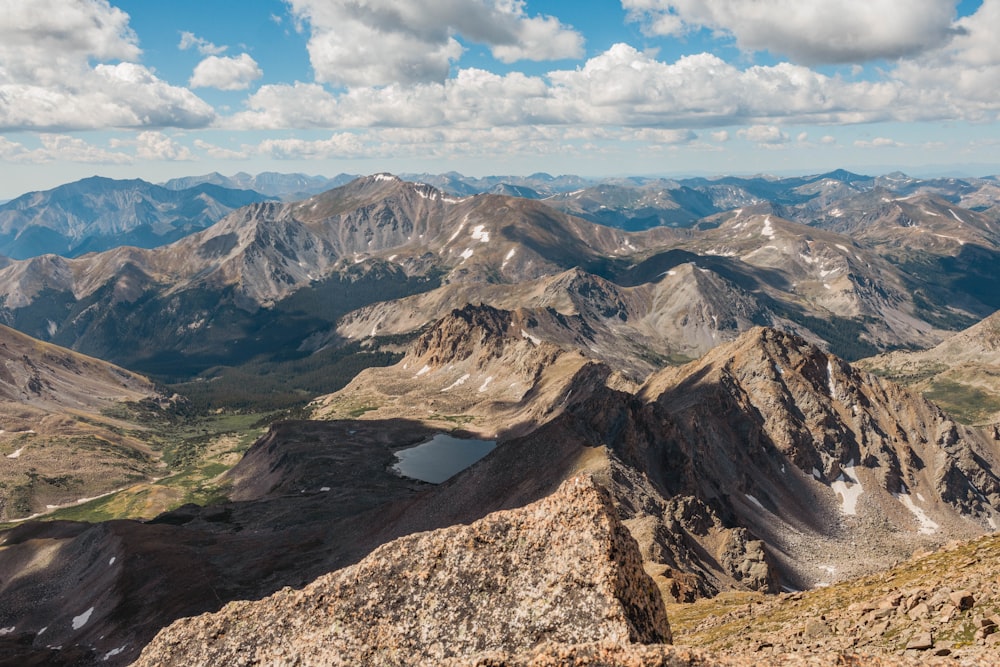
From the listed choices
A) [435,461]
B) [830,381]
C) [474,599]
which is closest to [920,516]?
[830,381]

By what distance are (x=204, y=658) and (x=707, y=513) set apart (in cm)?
9535

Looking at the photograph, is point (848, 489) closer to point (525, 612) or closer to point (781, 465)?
point (781, 465)

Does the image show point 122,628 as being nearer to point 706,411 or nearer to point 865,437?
point 706,411

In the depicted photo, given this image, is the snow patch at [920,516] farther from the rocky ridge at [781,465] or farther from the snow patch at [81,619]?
the snow patch at [81,619]

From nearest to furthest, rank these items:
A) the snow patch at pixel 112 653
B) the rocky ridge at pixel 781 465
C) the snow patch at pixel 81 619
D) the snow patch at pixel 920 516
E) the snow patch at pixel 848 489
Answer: the snow patch at pixel 112 653, the snow patch at pixel 81 619, the rocky ridge at pixel 781 465, the snow patch at pixel 920 516, the snow patch at pixel 848 489

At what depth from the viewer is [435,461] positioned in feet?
611

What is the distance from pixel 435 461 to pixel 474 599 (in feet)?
521

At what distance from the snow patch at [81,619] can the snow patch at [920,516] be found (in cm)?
17651

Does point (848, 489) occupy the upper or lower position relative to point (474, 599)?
lower

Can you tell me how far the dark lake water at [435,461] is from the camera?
175 metres

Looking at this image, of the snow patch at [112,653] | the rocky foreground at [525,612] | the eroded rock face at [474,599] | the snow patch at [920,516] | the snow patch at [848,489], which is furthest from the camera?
the snow patch at [848,489]

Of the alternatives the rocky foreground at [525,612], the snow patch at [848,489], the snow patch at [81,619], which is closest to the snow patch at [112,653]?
the snow patch at [81,619]

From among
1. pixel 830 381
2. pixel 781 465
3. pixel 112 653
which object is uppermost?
pixel 830 381

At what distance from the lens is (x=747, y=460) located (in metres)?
157
